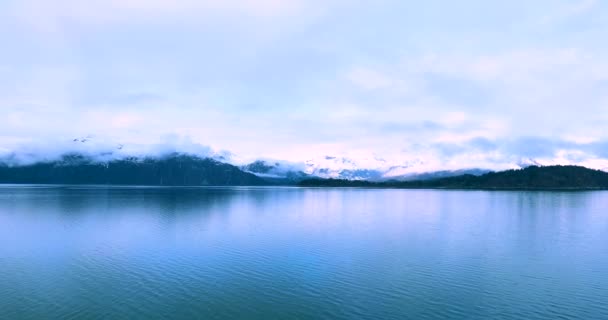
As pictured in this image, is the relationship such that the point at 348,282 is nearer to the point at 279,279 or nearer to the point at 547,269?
the point at 279,279

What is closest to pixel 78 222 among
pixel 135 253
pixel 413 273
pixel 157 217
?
pixel 157 217

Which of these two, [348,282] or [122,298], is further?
[348,282]

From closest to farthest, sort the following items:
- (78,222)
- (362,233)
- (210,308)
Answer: (210,308) → (362,233) → (78,222)

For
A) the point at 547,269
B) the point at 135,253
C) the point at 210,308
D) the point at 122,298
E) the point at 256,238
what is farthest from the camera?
the point at 256,238

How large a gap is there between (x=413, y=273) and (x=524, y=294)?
27.8ft

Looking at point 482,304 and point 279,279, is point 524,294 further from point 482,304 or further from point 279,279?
point 279,279

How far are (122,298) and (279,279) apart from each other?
11.5 meters

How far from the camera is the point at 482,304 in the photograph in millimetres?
26531

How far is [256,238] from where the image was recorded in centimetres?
5334

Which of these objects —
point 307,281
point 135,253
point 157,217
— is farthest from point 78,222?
point 307,281

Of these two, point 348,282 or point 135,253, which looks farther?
point 135,253

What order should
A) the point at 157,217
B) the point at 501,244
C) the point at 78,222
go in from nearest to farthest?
the point at 501,244 < the point at 78,222 < the point at 157,217

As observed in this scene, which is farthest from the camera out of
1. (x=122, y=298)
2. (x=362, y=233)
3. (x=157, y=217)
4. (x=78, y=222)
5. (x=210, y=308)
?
(x=157, y=217)

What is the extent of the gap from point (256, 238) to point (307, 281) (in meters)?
22.5
